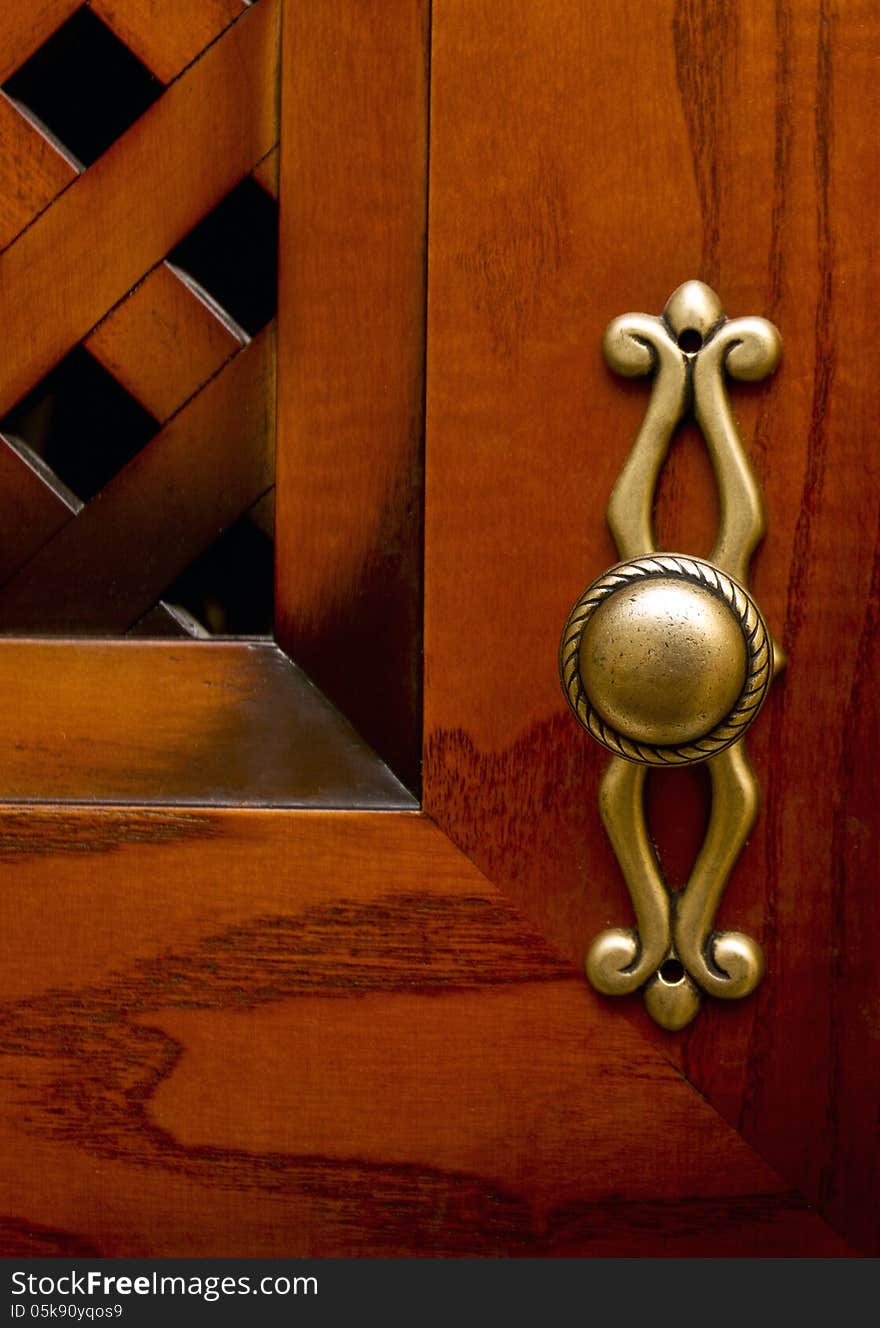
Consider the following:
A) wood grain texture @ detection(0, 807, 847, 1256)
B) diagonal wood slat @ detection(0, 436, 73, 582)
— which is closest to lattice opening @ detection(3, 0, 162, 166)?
diagonal wood slat @ detection(0, 436, 73, 582)

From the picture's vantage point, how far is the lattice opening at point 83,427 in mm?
373

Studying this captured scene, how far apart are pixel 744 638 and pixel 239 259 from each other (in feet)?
0.70

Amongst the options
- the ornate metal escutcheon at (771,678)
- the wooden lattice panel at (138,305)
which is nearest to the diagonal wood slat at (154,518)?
the wooden lattice panel at (138,305)

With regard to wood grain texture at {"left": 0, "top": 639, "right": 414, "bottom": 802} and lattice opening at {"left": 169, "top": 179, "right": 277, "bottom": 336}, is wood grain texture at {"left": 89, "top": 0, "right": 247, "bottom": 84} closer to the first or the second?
lattice opening at {"left": 169, "top": 179, "right": 277, "bottom": 336}

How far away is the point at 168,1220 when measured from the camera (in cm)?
34

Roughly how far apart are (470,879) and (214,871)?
3.1 inches

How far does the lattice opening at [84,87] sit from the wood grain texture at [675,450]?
11 cm

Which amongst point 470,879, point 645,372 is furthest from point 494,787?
point 645,372

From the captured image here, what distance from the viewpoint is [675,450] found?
33 centimetres

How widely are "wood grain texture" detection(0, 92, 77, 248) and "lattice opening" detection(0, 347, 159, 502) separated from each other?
47 mm

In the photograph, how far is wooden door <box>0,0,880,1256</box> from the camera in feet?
1.05

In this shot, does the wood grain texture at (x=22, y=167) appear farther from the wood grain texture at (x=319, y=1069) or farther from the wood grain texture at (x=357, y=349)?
the wood grain texture at (x=319, y=1069)

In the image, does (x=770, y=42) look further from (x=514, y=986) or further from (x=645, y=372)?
(x=514, y=986)

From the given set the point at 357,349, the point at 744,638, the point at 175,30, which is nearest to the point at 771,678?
the point at 744,638
